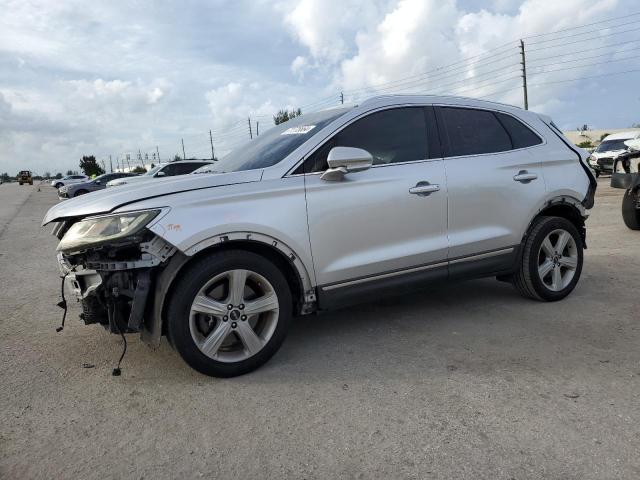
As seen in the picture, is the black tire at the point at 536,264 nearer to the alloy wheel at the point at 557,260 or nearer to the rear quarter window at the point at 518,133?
the alloy wheel at the point at 557,260

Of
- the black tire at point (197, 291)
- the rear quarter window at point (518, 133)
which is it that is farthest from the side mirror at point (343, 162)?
the rear quarter window at point (518, 133)

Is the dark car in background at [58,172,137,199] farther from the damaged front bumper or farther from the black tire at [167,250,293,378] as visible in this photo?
the black tire at [167,250,293,378]

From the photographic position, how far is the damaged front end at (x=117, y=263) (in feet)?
9.59

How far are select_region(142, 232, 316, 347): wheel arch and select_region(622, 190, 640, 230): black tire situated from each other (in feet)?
22.5

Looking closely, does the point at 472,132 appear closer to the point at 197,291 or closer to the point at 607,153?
the point at 197,291

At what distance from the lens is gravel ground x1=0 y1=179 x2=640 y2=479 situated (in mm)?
2311

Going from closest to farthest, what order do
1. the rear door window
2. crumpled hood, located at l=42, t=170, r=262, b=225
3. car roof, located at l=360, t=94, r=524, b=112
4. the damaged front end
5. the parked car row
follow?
1. the damaged front end
2. crumpled hood, located at l=42, t=170, r=262, b=225
3. car roof, located at l=360, t=94, r=524, b=112
4. the rear door window
5. the parked car row

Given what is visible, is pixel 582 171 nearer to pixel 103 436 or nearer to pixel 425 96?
pixel 425 96

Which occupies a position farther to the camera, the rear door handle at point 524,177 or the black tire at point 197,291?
the rear door handle at point 524,177

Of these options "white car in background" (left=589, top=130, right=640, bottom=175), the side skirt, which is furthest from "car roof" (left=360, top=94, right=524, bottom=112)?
"white car in background" (left=589, top=130, right=640, bottom=175)

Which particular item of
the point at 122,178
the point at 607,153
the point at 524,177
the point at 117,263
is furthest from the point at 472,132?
the point at 607,153

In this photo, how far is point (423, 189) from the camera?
378 centimetres

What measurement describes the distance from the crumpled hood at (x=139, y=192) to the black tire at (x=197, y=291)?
1.54 feet

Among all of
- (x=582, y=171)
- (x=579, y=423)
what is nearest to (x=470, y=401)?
(x=579, y=423)
